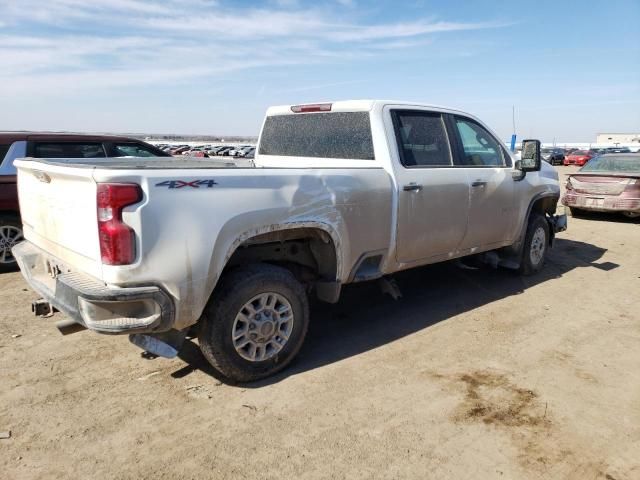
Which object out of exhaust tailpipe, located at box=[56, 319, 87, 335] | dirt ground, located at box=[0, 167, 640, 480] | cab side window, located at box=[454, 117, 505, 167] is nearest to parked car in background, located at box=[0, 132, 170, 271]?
dirt ground, located at box=[0, 167, 640, 480]

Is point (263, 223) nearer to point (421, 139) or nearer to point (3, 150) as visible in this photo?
point (421, 139)

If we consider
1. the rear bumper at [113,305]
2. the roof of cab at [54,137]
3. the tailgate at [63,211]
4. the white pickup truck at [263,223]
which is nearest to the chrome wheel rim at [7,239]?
the roof of cab at [54,137]

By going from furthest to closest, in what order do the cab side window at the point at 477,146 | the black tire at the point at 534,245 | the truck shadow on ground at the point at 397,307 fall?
the black tire at the point at 534,245
the cab side window at the point at 477,146
the truck shadow on ground at the point at 397,307

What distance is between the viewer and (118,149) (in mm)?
7570

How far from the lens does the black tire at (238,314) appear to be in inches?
136

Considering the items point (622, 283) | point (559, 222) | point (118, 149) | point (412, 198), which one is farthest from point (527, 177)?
point (118, 149)

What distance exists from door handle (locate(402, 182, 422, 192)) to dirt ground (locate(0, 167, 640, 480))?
1.28 metres

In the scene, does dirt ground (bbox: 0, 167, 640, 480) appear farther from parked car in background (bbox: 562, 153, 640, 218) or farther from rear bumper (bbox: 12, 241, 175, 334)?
parked car in background (bbox: 562, 153, 640, 218)

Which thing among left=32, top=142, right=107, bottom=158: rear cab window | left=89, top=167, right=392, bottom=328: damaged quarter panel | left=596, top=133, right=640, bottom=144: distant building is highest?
left=32, top=142, right=107, bottom=158: rear cab window

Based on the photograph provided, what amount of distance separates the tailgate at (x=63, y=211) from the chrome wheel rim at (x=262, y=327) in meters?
0.99

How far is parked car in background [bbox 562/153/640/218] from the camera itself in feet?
34.0

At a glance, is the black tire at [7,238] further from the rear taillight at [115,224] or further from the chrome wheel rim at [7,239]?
the rear taillight at [115,224]

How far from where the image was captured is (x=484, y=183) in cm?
528

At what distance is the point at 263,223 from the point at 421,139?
6.73 ft
